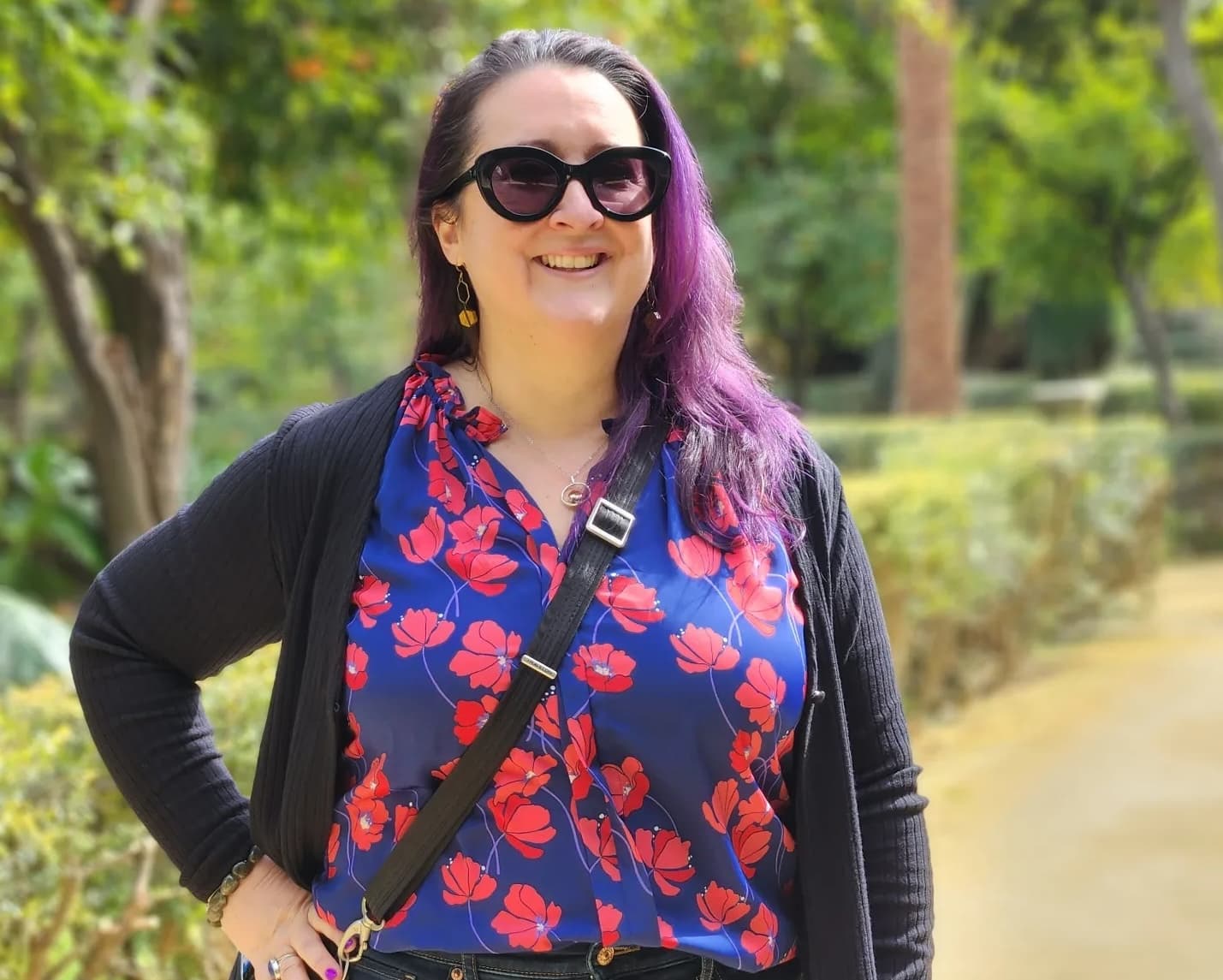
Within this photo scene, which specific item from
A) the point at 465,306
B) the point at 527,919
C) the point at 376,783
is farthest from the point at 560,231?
the point at 527,919

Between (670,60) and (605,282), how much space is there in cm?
726

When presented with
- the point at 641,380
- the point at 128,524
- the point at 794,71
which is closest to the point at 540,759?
the point at 641,380

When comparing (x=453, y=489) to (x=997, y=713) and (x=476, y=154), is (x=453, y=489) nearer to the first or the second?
(x=476, y=154)

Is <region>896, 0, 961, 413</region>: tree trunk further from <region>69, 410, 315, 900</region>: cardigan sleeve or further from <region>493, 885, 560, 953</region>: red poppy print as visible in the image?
<region>493, 885, 560, 953</region>: red poppy print

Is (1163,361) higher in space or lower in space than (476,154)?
lower

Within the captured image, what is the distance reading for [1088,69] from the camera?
17828 mm

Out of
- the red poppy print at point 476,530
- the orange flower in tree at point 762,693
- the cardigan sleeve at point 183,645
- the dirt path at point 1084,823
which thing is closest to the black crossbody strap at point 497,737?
the red poppy print at point 476,530

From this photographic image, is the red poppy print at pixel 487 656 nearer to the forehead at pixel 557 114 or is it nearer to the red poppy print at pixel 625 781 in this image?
the red poppy print at pixel 625 781

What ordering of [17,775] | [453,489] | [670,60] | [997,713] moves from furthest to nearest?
[670,60], [997,713], [17,775], [453,489]

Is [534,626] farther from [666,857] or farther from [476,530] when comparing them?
[666,857]

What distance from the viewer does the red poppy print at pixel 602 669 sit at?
165 cm

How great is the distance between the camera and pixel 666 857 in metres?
1.67

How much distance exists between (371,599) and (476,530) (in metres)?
0.15

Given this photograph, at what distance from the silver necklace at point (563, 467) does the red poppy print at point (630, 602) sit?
13cm
